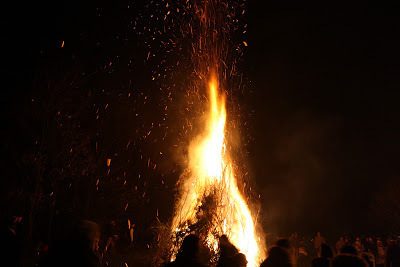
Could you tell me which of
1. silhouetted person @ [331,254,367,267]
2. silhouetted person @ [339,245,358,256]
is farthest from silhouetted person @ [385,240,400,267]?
silhouetted person @ [331,254,367,267]

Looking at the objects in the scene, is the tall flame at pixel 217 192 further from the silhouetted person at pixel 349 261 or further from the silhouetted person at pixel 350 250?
the silhouetted person at pixel 349 261

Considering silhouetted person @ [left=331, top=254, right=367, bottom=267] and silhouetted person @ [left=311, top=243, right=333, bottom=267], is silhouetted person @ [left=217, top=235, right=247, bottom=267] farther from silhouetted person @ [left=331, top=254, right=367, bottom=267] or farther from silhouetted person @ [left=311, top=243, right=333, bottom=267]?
silhouetted person @ [left=331, top=254, right=367, bottom=267]

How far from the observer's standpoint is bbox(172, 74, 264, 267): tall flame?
1024 cm

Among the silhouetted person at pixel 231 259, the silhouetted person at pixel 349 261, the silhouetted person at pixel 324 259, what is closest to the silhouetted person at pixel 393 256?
the silhouetted person at pixel 324 259

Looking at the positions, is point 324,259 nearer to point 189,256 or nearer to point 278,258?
point 278,258

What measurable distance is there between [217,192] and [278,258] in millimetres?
4886

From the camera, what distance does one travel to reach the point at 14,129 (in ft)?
55.6

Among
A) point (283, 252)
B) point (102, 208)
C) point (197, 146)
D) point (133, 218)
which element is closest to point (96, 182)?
point (102, 208)

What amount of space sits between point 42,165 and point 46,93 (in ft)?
9.79

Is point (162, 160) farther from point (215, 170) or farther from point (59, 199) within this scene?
point (215, 170)

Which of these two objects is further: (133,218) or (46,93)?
(133,218)

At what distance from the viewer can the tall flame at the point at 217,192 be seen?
10.2 m

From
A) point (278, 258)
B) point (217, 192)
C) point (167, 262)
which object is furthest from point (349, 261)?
point (217, 192)

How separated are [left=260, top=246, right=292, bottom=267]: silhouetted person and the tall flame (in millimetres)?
3989
